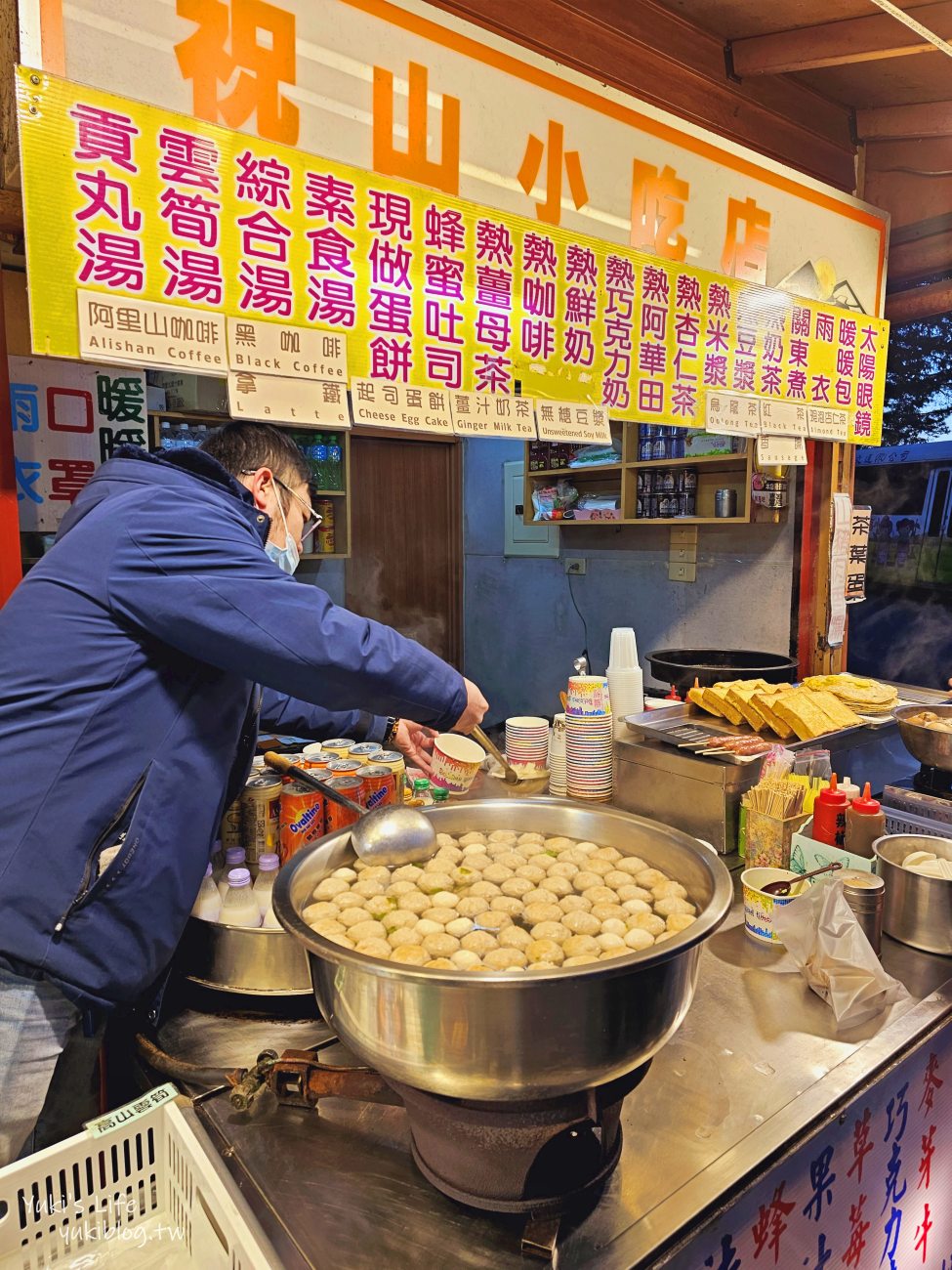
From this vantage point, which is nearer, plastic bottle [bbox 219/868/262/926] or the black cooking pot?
plastic bottle [bbox 219/868/262/926]

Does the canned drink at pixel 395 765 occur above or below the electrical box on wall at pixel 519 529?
below

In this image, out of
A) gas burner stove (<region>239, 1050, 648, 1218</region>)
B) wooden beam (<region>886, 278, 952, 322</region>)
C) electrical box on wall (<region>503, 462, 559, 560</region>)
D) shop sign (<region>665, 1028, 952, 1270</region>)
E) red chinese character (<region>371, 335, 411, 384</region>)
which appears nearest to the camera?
gas burner stove (<region>239, 1050, 648, 1218</region>)

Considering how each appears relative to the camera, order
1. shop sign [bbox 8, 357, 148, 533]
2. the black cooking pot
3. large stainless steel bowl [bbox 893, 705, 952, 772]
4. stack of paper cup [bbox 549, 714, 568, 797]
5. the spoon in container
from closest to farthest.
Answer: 1. the spoon in container
2. large stainless steel bowl [bbox 893, 705, 952, 772]
3. stack of paper cup [bbox 549, 714, 568, 797]
4. the black cooking pot
5. shop sign [bbox 8, 357, 148, 533]

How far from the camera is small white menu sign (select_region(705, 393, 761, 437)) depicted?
99.8 inches

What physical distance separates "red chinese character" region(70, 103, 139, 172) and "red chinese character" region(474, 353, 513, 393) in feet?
2.77

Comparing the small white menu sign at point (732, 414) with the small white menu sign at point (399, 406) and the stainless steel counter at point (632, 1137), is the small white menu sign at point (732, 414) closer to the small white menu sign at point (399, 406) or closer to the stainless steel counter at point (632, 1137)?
the small white menu sign at point (399, 406)

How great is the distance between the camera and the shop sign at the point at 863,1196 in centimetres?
107

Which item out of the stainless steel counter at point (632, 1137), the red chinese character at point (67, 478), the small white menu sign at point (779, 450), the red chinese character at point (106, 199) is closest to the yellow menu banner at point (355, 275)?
the red chinese character at point (106, 199)

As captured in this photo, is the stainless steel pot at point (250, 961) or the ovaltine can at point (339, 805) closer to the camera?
the stainless steel pot at point (250, 961)

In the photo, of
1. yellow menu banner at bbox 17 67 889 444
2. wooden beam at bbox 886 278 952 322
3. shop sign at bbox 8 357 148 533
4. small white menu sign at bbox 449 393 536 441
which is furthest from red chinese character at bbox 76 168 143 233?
wooden beam at bbox 886 278 952 322

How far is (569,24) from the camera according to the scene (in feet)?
7.14

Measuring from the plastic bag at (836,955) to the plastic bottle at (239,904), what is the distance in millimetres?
959

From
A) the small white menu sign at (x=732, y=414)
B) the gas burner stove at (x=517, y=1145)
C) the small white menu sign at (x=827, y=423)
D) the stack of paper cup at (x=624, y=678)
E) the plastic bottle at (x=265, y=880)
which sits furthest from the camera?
the small white menu sign at (x=827, y=423)

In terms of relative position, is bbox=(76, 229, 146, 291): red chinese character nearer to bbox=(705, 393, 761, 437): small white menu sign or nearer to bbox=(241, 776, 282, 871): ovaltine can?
bbox=(241, 776, 282, 871): ovaltine can
